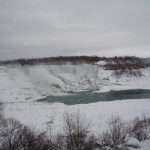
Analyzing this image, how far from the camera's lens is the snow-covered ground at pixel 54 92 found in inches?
474

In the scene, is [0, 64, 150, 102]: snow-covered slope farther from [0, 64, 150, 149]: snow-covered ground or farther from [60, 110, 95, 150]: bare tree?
[60, 110, 95, 150]: bare tree

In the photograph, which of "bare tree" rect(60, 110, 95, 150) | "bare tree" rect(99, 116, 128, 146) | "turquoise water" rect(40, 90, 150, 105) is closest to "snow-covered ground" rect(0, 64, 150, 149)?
"bare tree" rect(99, 116, 128, 146)

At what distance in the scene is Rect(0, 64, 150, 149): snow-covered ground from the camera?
12.0 m

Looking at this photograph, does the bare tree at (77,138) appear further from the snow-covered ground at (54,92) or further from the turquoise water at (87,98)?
the turquoise water at (87,98)

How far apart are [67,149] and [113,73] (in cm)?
3511

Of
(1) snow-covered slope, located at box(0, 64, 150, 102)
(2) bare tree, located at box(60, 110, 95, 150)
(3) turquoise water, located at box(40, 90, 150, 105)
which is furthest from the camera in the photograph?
(1) snow-covered slope, located at box(0, 64, 150, 102)

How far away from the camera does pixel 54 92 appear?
2381cm

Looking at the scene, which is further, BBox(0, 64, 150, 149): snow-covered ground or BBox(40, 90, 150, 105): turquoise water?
BBox(40, 90, 150, 105): turquoise water

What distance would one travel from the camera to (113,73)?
38312 millimetres

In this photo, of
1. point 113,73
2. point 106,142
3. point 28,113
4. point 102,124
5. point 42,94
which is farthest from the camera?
point 113,73

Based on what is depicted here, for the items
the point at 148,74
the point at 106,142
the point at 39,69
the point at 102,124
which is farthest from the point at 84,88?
the point at 148,74

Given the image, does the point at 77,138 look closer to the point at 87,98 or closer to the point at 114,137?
the point at 114,137

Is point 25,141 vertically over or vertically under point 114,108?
over

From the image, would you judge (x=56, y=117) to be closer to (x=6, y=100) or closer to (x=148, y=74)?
(x=6, y=100)
